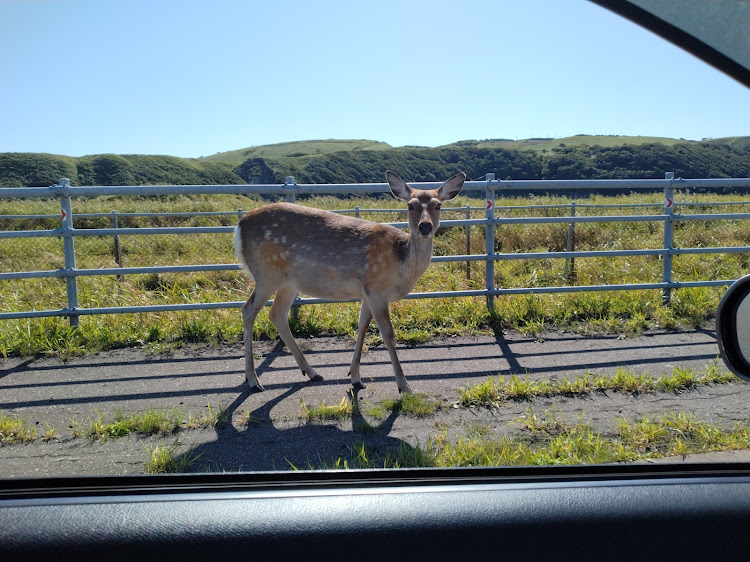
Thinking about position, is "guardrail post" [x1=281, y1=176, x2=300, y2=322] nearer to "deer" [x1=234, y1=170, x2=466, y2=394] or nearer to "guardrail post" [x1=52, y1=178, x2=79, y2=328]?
"deer" [x1=234, y1=170, x2=466, y2=394]

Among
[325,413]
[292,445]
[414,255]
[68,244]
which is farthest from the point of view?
[68,244]

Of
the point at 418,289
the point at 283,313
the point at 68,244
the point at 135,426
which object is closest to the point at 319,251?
the point at 283,313

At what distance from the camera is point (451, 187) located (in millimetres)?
5473

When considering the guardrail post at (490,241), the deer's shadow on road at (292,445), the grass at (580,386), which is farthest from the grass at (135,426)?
the guardrail post at (490,241)

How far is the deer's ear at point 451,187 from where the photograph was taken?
5.43 metres

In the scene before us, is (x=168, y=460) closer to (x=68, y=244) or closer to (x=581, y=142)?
(x=68, y=244)

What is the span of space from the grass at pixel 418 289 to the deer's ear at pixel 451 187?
163 cm

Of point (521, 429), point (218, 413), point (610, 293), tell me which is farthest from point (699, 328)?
point (218, 413)

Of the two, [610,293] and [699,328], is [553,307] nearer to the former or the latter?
[610,293]

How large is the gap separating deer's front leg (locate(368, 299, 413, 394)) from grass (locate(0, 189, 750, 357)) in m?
1.33

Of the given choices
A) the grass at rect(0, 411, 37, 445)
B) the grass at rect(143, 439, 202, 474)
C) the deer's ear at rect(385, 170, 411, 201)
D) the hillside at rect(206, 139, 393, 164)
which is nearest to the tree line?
the deer's ear at rect(385, 170, 411, 201)

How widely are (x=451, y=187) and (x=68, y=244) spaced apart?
13.9 feet

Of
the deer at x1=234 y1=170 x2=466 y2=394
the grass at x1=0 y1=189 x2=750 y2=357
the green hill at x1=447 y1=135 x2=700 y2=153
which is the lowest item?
the grass at x1=0 y1=189 x2=750 y2=357

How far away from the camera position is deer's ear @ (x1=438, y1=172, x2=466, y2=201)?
5430 millimetres
